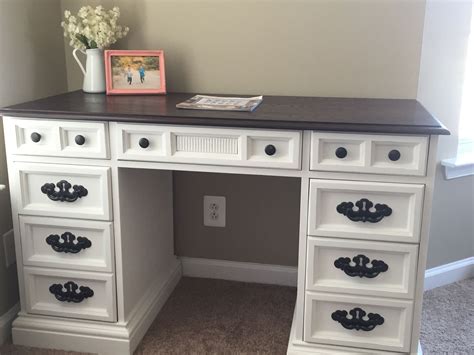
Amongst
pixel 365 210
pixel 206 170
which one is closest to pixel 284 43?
pixel 206 170

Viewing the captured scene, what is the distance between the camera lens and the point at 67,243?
182cm

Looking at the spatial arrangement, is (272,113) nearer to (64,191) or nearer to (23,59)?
(64,191)

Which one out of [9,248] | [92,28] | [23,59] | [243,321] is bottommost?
[243,321]

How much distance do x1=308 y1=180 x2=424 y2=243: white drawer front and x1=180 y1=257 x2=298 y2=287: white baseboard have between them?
71 centimetres

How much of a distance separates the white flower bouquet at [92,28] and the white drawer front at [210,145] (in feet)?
1.69

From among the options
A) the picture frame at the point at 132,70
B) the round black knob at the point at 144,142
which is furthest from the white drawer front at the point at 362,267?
the picture frame at the point at 132,70

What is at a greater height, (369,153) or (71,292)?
(369,153)

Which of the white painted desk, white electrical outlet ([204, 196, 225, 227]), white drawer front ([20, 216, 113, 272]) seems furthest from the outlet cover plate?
white drawer front ([20, 216, 113, 272])

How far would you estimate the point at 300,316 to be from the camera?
1.75 meters

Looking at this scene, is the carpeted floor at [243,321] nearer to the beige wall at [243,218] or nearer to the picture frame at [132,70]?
the beige wall at [243,218]

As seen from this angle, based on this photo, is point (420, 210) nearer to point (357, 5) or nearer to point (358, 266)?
point (358, 266)

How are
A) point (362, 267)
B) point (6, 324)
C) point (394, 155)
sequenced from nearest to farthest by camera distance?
1. point (394, 155)
2. point (362, 267)
3. point (6, 324)

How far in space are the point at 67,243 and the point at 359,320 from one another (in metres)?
1.00

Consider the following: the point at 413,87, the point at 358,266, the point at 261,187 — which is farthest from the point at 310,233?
the point at 413,87
